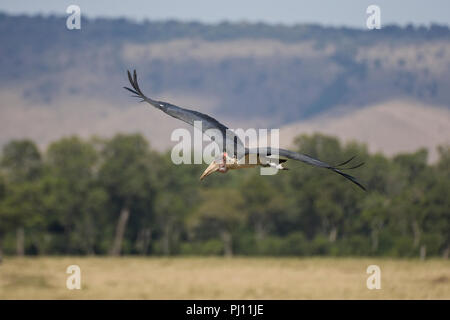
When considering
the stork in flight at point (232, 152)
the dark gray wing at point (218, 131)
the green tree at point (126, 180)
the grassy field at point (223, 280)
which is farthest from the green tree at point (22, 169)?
the dark gray wing at point (218, 131)

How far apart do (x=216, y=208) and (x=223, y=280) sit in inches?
1382

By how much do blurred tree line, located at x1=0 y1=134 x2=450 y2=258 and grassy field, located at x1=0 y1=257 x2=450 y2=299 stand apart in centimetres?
1318

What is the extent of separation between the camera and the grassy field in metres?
→ 37.7

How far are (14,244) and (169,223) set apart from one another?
49.0 ft

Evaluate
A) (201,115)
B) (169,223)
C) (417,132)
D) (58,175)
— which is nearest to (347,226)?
(169,223)

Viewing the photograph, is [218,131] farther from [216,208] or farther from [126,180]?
[216,208]

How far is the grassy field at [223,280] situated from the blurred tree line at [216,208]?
1318 centimetres

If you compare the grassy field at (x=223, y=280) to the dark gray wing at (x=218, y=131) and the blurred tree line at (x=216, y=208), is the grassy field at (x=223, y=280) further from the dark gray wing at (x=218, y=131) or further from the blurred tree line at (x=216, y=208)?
the dark gray wing at (x=218, y=131)

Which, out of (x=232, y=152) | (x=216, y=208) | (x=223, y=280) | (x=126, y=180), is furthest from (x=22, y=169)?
(x=232, y=152)

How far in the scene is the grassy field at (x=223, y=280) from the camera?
37656 millimetres

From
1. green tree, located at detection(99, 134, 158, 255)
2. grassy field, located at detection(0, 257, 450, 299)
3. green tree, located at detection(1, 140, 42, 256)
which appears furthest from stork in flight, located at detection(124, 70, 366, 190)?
green tree, located at detection(99, 134, 158, 255)

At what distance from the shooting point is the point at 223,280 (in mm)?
45469

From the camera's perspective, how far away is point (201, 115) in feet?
36.4

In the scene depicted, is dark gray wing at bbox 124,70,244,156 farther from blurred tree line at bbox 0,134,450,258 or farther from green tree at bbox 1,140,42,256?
green tree at bbox 1,140,42,256
